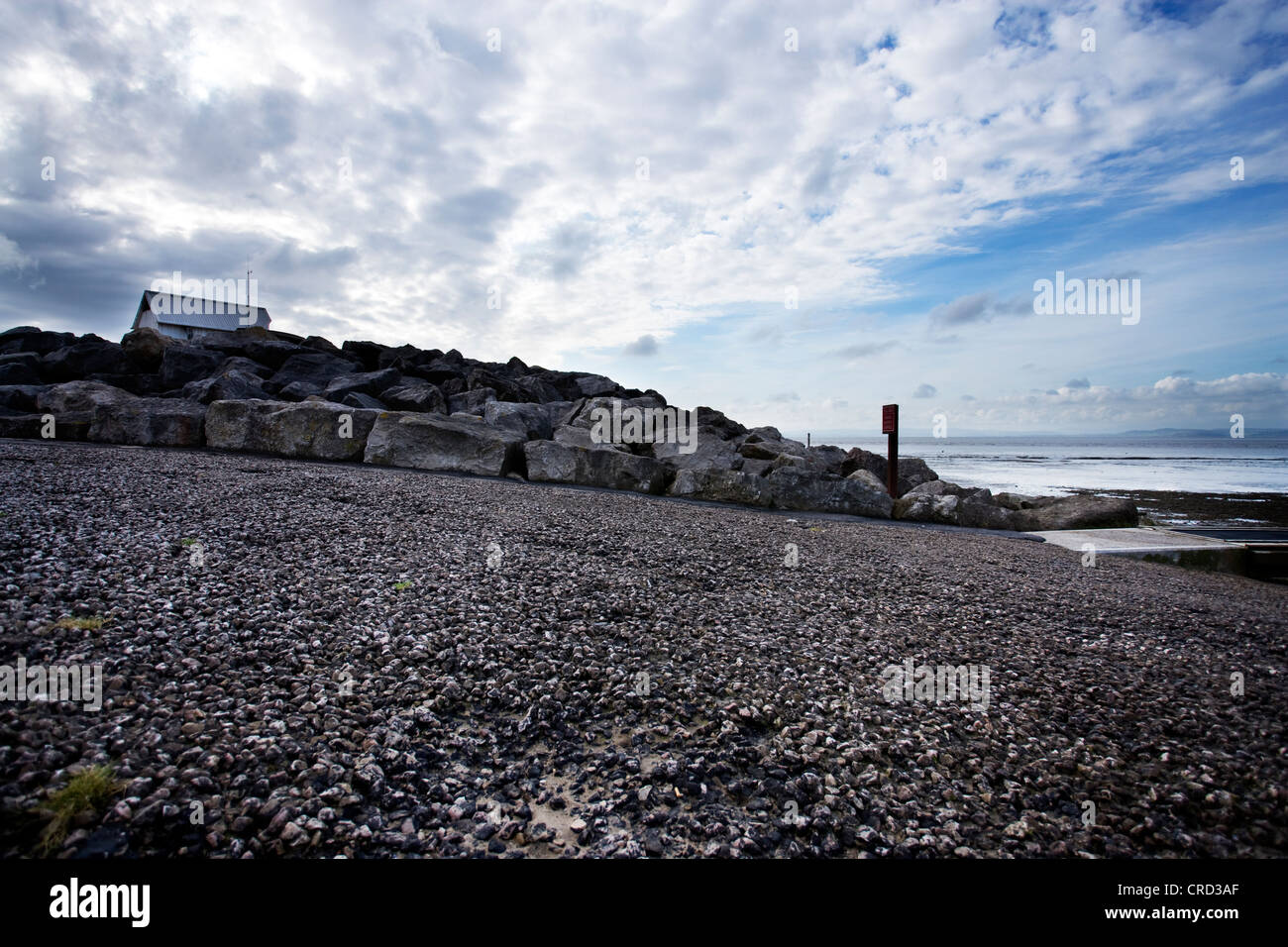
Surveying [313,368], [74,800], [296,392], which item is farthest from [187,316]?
[74,800]

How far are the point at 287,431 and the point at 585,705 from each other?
48.7 feet

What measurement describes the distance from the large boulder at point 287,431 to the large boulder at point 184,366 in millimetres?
11432

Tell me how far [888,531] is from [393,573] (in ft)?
33.8

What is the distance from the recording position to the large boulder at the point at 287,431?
51.6 feet

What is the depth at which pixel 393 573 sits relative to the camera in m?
6.41

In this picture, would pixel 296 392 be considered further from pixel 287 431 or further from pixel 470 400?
pixel 287 431

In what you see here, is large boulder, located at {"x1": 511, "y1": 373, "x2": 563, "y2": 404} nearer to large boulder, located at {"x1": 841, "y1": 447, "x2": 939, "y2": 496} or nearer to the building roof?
large boulder, located at {"x1": 841, "y1": 447, "x2": 939, "y2": 496}

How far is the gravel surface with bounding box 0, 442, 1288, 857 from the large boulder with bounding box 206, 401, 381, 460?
25.1 ft

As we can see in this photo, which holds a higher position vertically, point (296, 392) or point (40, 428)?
point (296, 392)

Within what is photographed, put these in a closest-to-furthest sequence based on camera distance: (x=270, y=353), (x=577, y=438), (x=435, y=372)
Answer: (x=577, y=438), (x=270, y=353), (x=435, y=372)

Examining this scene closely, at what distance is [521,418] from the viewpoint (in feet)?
65.7

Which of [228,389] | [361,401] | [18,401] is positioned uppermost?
[228,389]
